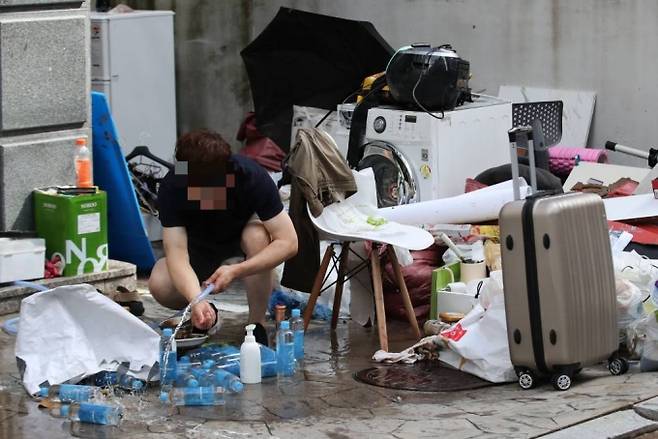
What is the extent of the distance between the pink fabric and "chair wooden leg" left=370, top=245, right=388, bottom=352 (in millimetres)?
2866

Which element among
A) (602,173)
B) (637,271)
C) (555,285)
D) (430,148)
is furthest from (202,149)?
(602,173)

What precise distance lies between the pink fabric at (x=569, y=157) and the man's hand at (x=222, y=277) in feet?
12.8

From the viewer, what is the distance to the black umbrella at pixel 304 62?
34.9 feet

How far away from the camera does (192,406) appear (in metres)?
6.02

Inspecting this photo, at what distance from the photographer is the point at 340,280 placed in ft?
24.5

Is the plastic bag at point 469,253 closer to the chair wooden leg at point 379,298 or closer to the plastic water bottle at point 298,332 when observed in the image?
the chair wooden leg at point 379,298

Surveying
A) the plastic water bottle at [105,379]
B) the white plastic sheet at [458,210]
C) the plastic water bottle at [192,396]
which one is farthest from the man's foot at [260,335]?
the white plastic sheet at [458,210]

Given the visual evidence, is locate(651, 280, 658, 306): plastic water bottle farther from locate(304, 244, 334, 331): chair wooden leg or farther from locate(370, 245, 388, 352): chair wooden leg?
locate(304, 244, 334, 331): chair wooden leg

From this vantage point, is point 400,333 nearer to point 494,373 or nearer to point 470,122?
point 494,373

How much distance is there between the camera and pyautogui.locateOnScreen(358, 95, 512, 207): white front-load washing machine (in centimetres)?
913

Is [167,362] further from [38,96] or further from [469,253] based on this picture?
[38,96]

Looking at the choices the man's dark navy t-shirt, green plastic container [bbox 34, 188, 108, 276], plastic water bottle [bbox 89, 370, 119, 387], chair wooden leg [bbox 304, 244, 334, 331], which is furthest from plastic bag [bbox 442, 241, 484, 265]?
plastic water bottle [bbox 89, 370, 119, 387]

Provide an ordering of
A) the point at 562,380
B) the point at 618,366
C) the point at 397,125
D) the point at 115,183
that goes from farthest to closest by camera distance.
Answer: the point at 397,125 → the point at 115,183 → the point at 618,366 → the point at 562,380

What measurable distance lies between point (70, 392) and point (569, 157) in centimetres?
490
